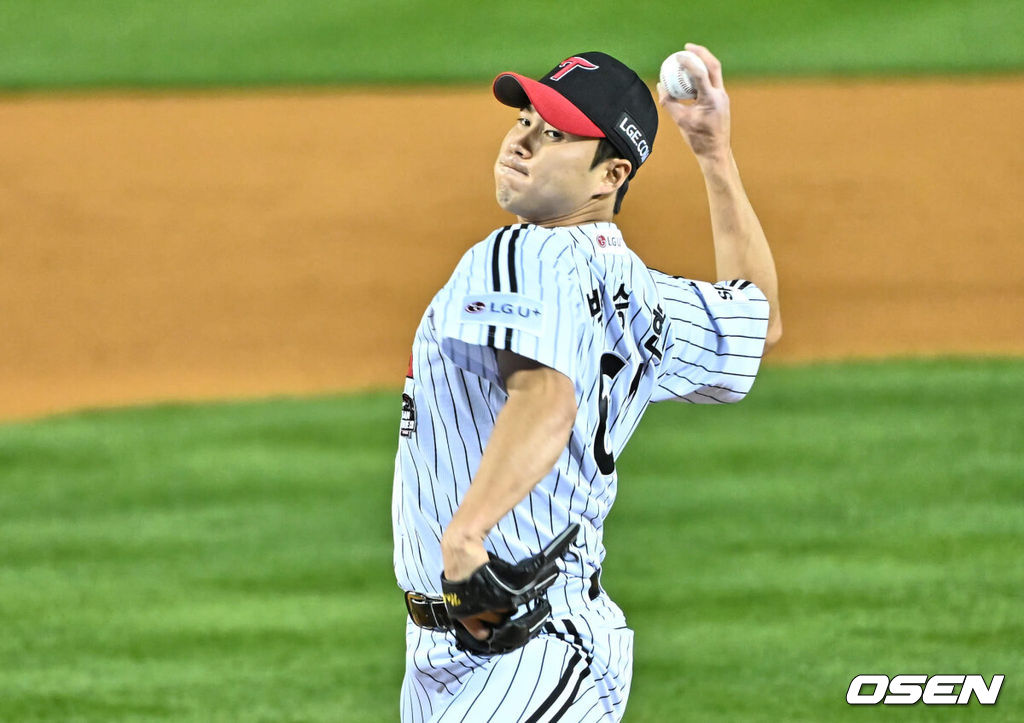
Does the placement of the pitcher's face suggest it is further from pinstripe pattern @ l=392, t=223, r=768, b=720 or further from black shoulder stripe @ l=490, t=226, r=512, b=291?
black shoulder stripe @ l=490, t=226, r=512, b=291

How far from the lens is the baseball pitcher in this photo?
2648 mm

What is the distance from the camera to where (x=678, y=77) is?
11.3ft

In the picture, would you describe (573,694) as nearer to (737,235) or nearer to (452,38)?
(737,235)

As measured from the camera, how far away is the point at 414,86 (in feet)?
51.3

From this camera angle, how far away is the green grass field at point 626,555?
594 cm

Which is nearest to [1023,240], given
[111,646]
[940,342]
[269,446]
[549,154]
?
[940,342]

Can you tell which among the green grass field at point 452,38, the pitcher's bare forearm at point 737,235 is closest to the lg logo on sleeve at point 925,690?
the pitcher's bare forearm at point 737,235

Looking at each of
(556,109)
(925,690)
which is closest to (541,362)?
(556,109)

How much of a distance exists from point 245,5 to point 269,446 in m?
10.7

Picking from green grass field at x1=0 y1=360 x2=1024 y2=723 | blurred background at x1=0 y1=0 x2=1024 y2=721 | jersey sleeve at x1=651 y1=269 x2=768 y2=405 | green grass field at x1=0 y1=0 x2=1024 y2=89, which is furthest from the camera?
green grass field at x1=0 y1=0 x2=1024 y2=89

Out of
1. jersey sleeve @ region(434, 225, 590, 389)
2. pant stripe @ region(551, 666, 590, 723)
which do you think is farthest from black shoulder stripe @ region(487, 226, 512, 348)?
pant stripe @ region(551, 666, 590, 723)

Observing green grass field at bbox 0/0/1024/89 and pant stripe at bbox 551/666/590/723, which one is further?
green grass field at bbox 0/0/1024/89

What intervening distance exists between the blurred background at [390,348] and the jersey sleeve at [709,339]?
2.49m

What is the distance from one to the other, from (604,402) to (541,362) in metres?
0.41
